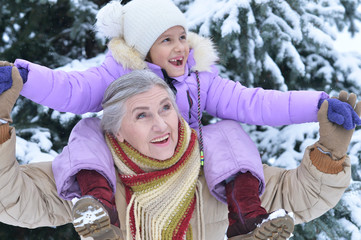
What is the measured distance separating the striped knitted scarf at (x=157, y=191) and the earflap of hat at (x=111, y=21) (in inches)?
21.0

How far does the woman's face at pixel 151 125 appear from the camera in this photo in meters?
1.86

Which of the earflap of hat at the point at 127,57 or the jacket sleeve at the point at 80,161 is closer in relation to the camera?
the jacket sleeve at the point at 80,161

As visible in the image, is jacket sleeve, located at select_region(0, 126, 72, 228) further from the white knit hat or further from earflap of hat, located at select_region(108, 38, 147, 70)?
the white knit hat

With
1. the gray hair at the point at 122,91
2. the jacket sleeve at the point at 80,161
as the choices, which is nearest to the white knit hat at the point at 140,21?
the gray hair at the point at 122,91

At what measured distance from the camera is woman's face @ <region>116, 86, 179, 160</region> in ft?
6.11

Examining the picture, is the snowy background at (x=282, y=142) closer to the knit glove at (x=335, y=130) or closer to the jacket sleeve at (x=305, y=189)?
the jacket sleeve at (x=305, y=189)

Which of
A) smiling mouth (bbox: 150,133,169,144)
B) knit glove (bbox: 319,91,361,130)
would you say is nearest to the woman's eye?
smiling mouth (bbox: 150,133,169,144)

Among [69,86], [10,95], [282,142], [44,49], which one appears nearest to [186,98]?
[69,86]

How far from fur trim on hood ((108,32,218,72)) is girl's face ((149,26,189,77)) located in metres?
0.06

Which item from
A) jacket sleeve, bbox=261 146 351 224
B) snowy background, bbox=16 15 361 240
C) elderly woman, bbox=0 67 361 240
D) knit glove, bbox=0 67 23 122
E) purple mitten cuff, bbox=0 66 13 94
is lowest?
snowy background, bbox=16 15 361 240

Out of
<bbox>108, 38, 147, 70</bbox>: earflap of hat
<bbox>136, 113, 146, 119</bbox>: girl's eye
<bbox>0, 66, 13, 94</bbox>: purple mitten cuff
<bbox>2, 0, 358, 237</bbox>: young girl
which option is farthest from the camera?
<bbox>108, 38, 147, 70</bbox>: earflap of hat

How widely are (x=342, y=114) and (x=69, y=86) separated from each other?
1009 mm

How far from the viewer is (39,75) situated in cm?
186

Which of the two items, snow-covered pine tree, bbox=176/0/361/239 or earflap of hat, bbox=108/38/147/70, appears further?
snow-covered pine tree, bbox=176/0/361/239
